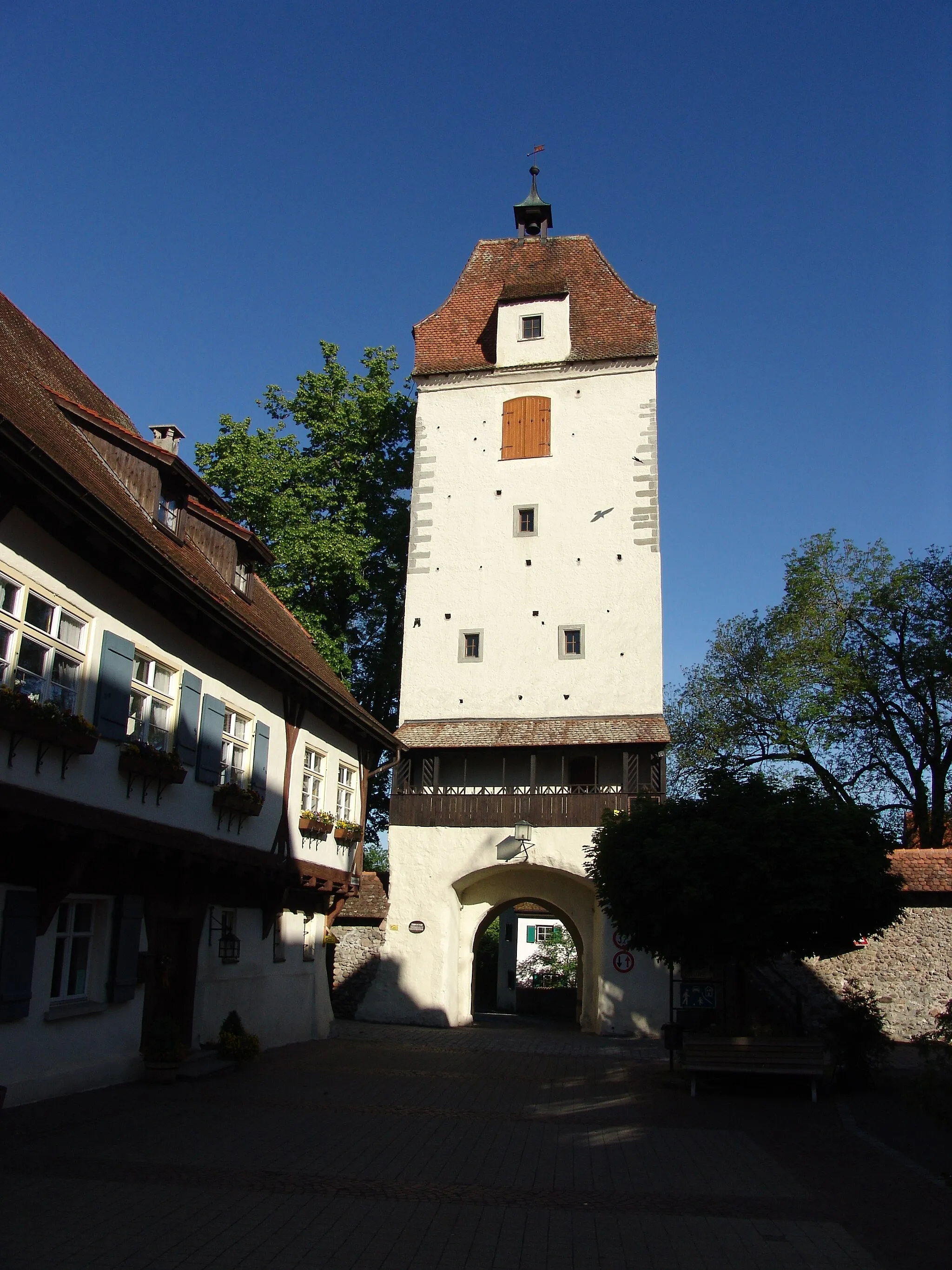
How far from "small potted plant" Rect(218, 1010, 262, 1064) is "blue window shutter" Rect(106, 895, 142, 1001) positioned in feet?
8.41

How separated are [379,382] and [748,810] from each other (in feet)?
66.0

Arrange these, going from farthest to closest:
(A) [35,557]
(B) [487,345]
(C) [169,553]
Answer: (B) [487,345] < (C) [169,553] < (A) [35,557]

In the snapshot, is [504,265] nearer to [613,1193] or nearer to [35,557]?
[35,557]

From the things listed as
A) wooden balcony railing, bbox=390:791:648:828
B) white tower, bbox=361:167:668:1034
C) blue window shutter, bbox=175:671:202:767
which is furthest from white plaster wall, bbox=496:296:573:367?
blue window shutter, bbox=175:671:202:767

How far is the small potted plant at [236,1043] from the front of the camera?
50.6ft

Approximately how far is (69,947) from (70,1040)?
100 centimetres

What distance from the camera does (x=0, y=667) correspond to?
406 inches

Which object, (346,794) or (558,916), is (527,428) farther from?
(558,916)

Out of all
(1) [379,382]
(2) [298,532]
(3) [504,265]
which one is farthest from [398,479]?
(3) [504,265]

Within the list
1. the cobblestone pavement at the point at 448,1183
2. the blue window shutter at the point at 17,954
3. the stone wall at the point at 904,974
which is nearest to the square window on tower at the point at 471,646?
the stone wall at the point at 904,974

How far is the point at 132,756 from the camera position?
12.4 metres

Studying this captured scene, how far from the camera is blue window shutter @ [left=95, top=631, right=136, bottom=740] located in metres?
12.0

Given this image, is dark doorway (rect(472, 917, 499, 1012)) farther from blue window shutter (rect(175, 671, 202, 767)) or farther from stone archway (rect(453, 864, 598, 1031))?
blue window shutter (rect(175, 671, 202, 767))

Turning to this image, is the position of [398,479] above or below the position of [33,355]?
above
